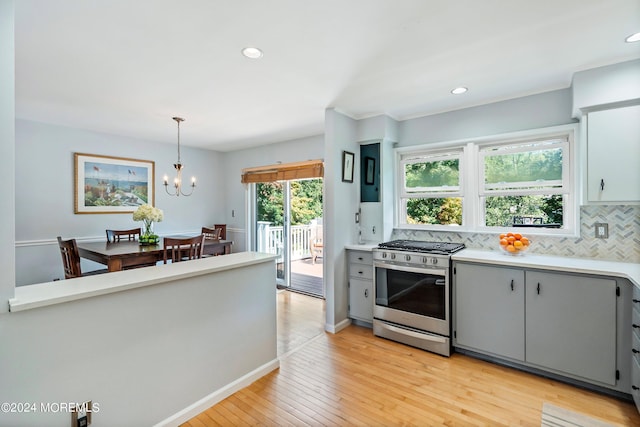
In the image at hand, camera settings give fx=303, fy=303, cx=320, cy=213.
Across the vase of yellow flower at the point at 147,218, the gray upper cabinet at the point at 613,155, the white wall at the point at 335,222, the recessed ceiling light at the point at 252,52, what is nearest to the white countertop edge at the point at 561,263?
the gray upper cabinet at the point at 613,155

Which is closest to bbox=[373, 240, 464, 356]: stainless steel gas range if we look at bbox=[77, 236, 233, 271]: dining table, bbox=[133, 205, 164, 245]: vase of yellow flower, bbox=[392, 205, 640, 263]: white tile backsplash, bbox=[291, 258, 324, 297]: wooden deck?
bbox=[392, 205, 640, 263]: white tile backsplash

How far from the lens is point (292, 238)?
20.5 feet

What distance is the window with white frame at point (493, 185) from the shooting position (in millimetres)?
2887

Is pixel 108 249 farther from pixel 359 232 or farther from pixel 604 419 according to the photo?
pixel 604 419

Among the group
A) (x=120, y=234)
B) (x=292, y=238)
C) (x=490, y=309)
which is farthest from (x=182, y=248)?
(x=490, y=309)

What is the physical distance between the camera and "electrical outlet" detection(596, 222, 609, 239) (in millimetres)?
2611

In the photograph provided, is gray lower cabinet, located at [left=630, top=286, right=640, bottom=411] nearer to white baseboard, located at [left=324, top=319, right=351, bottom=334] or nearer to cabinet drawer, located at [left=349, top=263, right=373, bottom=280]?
cabinet drawer, located at [left=349, top=263, right=373, bottom=280]

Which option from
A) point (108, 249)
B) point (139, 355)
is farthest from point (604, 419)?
point (108, 249)

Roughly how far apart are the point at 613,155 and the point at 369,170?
7.20ft

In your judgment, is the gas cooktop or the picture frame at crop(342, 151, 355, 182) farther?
the picture frame at crop(342, 151, 355, 182)

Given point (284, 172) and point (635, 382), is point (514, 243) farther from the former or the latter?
point (284, 172)

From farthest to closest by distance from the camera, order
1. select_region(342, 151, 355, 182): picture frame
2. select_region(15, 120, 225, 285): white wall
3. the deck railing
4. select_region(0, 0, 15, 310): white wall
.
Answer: the deck railing
select_region(15, 120, 225, 285): white wall
select_region(342, 151, 355, 182): picture frame
select_region(0, 0, 15, 310): white wall

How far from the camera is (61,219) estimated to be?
4.25 meters

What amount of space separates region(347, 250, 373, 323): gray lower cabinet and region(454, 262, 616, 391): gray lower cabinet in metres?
0.92
